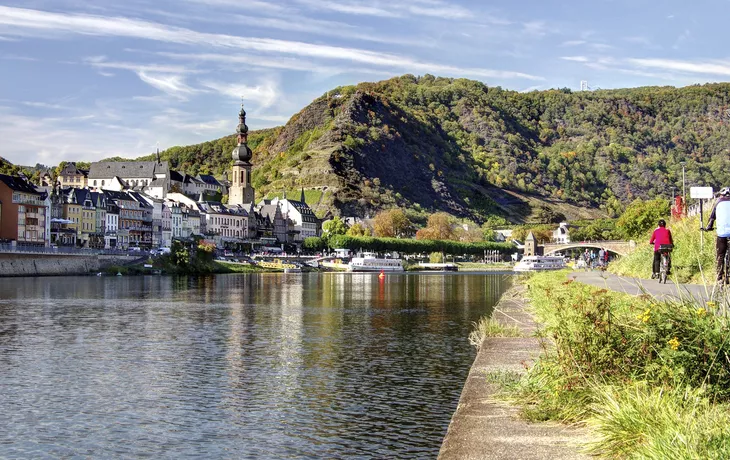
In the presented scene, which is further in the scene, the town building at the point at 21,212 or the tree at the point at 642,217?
the tree at the point at 642,217

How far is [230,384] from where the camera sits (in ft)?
80.4

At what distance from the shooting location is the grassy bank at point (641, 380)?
35.6 feet

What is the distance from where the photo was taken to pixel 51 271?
114125 mm


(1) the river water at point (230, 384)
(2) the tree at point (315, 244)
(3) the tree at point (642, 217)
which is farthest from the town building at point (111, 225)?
(1) the river water at point (230, 384)

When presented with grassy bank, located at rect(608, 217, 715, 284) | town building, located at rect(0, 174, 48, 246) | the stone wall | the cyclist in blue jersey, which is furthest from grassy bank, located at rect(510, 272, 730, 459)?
town building, located at rect(0, 174, 48, 246)

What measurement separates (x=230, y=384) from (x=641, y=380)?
1371 centimetres

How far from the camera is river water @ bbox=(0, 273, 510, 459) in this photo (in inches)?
704

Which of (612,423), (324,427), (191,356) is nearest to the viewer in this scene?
(612,423)

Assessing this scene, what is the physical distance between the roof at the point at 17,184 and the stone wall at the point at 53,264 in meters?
17.4

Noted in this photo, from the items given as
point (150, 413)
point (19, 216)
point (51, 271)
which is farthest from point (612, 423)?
point (19, 216)

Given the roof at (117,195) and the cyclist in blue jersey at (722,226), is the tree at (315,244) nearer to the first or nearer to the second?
the roof at (117,195)

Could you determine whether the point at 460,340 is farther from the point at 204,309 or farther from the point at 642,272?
the point at 204,309

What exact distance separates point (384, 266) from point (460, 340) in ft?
456

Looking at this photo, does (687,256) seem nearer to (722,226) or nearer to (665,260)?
(665,260)
